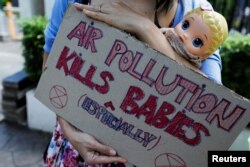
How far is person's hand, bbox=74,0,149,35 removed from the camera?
3.84ft

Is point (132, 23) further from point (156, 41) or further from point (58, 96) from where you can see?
point (58, 96)

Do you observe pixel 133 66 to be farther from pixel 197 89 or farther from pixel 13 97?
pixel 13 97

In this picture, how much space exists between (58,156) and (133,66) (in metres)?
0.57

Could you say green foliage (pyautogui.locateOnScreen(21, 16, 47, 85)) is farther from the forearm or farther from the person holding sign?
the forearm

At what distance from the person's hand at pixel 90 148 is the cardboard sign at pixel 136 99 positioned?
25 mm

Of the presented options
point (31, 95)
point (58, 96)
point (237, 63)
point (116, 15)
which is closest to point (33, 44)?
point (31, 95)

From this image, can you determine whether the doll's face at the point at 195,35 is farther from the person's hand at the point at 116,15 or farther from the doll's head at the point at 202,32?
the person's hand at the point at 116,15

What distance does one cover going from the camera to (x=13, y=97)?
3883 millimetres

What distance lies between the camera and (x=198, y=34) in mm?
1147

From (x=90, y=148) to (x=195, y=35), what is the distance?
0.52 metres

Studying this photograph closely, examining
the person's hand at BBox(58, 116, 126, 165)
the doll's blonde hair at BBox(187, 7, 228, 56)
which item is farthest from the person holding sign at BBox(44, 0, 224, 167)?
the doll's blonde hair at BBox(187, 7, 228, 56)

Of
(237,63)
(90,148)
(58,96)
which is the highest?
(58,96)

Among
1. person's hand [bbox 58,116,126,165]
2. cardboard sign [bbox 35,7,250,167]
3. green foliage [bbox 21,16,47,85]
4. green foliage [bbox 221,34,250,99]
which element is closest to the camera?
cardboard sign [bbox 35,7,250,167]

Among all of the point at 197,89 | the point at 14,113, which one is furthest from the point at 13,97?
the point at 197,89
